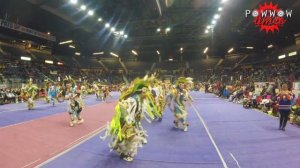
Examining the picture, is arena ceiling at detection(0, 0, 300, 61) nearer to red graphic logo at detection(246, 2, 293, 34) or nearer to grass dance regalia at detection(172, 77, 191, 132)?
red graphic logo at detection(246, 2, 293, 34)

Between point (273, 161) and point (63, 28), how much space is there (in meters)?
26.7

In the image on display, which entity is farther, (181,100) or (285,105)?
(181,100)

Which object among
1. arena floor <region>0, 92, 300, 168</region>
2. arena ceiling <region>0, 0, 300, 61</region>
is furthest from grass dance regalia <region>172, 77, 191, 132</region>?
arena ceiling <region>0, 0, 300, 61</region>

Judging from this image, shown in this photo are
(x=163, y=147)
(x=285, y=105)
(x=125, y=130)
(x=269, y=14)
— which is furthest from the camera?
(x=269, y=14)

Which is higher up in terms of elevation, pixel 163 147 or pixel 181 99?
pixel 181 99

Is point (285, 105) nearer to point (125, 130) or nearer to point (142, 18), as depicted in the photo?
point (125, 130)

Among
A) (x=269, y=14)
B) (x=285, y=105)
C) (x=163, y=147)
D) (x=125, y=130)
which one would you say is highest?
(x=269, y=14)

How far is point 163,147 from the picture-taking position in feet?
29.1

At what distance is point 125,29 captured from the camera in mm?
32594

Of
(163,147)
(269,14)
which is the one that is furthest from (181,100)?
(269,14)

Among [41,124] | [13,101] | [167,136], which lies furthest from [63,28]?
[167,136]

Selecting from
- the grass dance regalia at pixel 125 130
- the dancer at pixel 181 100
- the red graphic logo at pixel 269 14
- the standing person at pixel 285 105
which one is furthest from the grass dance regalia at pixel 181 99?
the red graphic logo at pixel 269 14

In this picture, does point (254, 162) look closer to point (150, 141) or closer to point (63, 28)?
point (150, 141)

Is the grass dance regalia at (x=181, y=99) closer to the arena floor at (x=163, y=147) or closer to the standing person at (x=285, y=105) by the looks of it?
the arena floor at (x=163, y=147)
